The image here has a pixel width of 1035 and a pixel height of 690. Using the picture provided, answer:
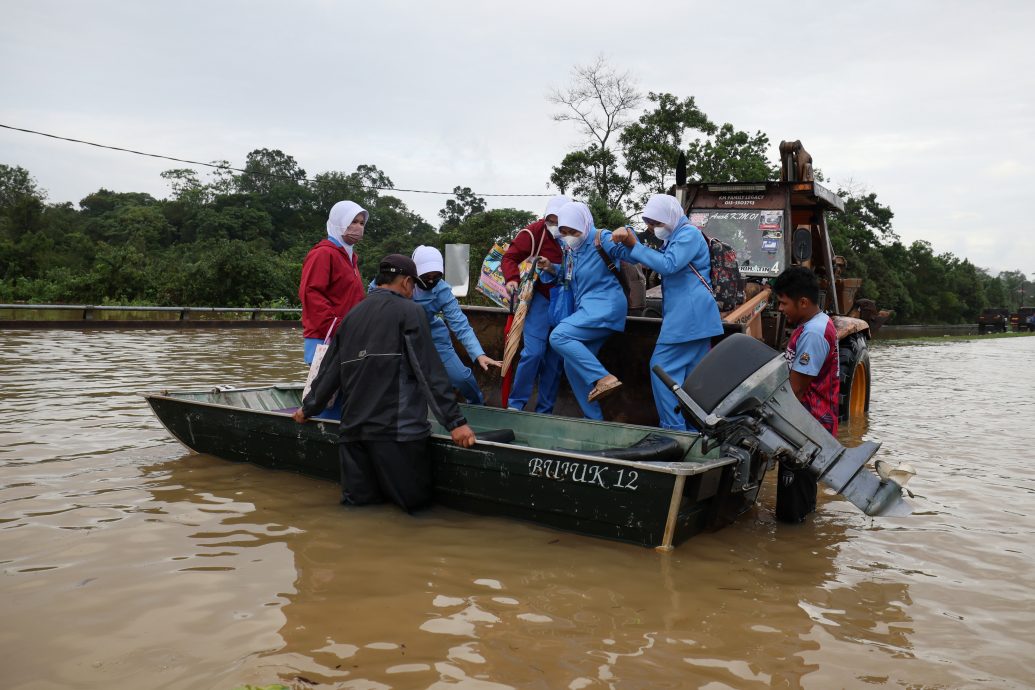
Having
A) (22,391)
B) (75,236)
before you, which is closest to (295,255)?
(75,236)

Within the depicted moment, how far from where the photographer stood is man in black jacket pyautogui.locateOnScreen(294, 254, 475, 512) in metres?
4.85

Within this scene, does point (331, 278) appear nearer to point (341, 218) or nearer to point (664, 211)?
point (341, 218)

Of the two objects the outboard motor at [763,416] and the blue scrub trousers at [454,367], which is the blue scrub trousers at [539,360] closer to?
the blue scrub trousers at [454,367]

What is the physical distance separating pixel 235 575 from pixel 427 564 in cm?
94

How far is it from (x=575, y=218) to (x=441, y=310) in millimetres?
1296

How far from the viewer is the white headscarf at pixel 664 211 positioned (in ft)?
18.4

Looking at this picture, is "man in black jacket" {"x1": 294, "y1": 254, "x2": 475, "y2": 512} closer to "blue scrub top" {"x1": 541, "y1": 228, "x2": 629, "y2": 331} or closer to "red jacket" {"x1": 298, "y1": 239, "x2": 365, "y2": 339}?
"red jacket" {"x1": 298, "y1": 239, "x2": 365, "y2": 339}

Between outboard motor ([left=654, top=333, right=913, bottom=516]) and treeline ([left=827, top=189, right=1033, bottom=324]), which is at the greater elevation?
treeline ([left=827, top=189, right=1033, bottom=324])

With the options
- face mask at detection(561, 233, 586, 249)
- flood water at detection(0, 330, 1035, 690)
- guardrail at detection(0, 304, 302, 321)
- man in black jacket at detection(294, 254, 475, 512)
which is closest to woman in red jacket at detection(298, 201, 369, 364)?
man in black jacket at detection(294, 254, 475, 512)

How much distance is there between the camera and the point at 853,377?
925 cm

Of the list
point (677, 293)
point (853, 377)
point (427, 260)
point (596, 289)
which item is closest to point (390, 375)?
point (427, 260)

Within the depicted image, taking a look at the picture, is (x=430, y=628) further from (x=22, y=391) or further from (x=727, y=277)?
(x=22, y=391)

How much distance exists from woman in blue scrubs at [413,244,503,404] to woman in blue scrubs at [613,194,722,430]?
55.2 inches

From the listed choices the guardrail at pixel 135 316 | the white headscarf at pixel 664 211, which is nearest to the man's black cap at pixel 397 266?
the white headscarf at pixel 664 211
